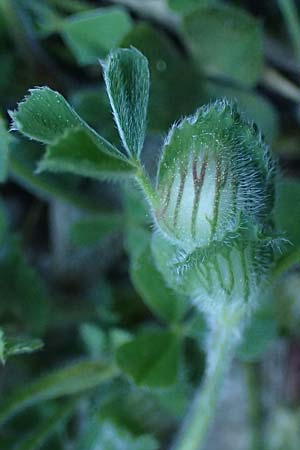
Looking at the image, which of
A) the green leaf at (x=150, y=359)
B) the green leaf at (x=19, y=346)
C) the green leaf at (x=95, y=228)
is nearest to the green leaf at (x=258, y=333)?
the green leaf at (x=150, y=359)

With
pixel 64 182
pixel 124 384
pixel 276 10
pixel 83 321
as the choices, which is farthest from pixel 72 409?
pixel 276 10

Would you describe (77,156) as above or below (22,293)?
above

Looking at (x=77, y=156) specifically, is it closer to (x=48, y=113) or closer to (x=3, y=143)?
(x=48, y=113)

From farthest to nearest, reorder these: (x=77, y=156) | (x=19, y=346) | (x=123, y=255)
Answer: (x=123, y=255) → (x=19, y=346) → (x=77, y=156)

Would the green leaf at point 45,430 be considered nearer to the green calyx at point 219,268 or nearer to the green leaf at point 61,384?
the green leaf at point 61,384

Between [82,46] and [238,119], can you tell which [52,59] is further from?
[238,119]

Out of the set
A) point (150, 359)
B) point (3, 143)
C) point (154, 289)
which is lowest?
point (150, 359)

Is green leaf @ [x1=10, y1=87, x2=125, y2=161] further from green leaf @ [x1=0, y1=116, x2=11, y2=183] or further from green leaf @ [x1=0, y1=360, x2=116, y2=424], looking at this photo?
green leaf @ [x1=0, y1=360, x2=116, y2=424]

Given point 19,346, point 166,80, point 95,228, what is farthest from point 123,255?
point 19,346
